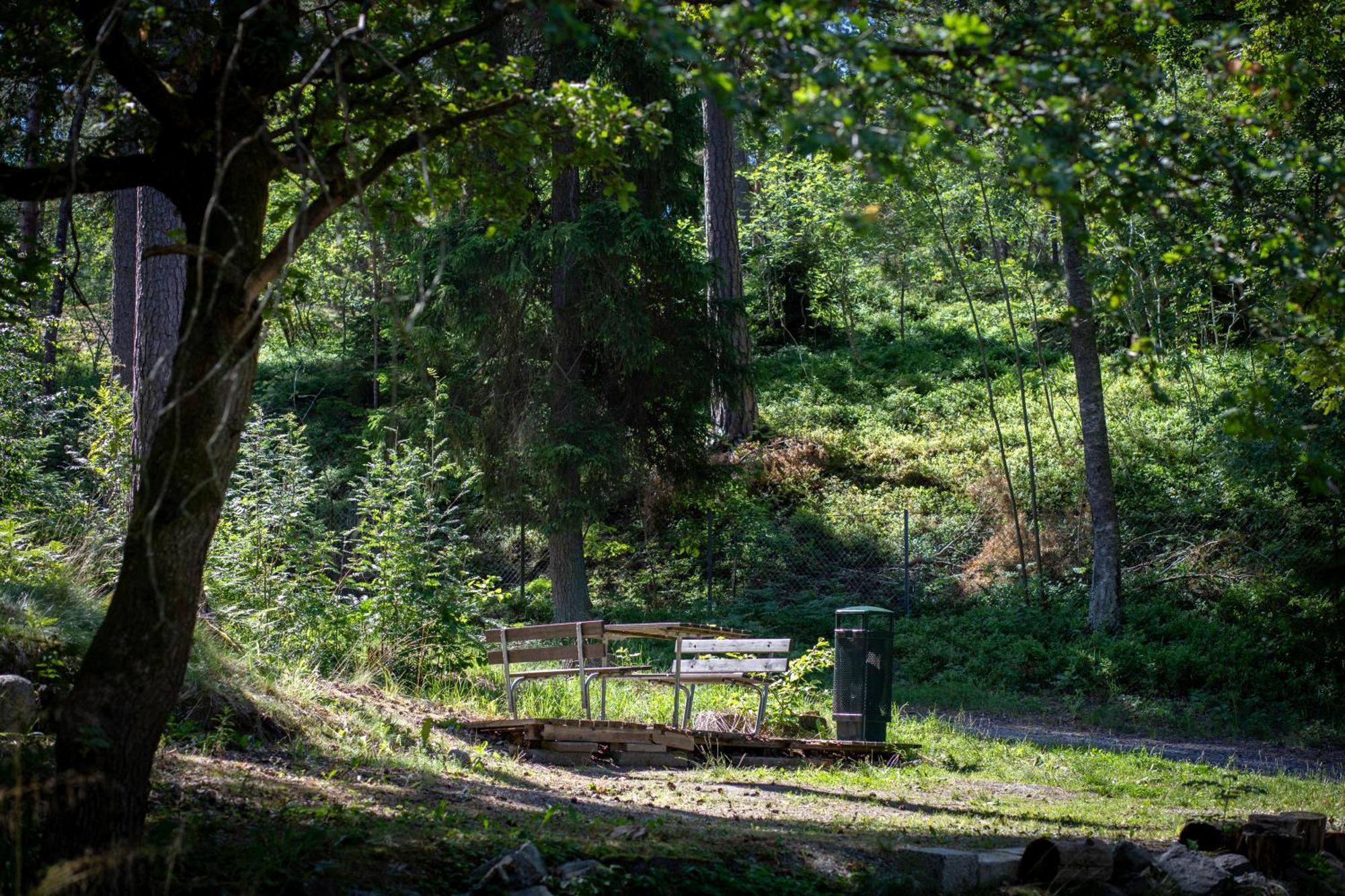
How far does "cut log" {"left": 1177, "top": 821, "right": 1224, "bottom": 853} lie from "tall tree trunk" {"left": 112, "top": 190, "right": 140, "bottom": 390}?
530 inches

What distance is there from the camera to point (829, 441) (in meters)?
21.1

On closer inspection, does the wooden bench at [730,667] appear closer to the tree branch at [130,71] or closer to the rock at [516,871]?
the rock at [516,871]

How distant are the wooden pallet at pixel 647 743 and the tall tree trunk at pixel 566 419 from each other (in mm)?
5832

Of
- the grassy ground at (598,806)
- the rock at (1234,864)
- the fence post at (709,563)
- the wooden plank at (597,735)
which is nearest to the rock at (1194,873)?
the rock at (1234,864)

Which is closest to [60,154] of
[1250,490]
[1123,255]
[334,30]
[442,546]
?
[334,30]

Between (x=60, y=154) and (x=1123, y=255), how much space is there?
4954 mm

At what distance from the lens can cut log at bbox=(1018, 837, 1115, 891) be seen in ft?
17.5

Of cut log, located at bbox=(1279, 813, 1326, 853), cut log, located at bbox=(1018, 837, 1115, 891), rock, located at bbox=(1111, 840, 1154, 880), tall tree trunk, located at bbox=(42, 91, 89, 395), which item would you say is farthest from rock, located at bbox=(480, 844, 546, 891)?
cut log, located at bbox=(1279, 813, 1326, 853)

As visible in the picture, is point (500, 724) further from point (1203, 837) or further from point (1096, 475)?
point (1096, 475)

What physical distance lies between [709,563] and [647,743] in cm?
882

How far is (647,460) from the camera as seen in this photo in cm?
1625

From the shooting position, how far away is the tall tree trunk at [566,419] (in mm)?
14977

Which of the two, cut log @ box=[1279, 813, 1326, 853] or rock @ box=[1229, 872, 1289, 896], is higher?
cut log @ box=[1279, 813, 1326, 853]

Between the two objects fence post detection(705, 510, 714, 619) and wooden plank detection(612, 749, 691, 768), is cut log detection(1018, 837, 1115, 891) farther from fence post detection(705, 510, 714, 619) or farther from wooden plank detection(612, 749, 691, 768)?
fence post detection(705, 510, 714, 619)
